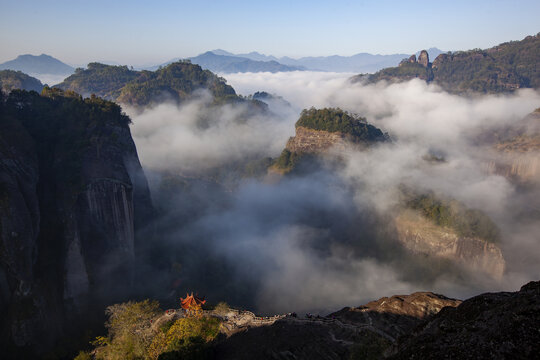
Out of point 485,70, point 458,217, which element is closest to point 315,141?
point 458,217

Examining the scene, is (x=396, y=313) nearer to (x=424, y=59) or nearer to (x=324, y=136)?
(x=324, y=136)

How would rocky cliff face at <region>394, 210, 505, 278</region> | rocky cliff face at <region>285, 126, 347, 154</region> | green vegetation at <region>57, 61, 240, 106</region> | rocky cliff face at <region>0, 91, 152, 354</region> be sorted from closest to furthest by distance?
rocky cliff face at <region>0, 91, 152, 354</region> → rocky cliff face at <region>394, 210, 505, 278</region> → rocky cliff face at <region>285, 126, 347, 154</region> → green vegetation at <region>57, 61, 240, 106</region>

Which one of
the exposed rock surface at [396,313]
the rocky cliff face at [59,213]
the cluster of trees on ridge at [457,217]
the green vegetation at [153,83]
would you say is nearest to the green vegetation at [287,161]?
the cluster of trees on ridge at [457,217]

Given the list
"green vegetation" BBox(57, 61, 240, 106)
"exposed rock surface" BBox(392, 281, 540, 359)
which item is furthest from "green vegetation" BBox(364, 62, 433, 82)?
"exposed rock surface" BBox(392, 281, 540, 359)

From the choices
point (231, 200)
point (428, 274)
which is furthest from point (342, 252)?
point (231, 200)

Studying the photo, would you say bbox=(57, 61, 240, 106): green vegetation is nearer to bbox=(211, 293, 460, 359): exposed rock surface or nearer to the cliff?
the cliff

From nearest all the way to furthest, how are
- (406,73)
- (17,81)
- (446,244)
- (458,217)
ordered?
(458,217)
(446,244)
(17,81)
(406,73)

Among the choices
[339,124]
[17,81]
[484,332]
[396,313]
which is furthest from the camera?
[17,81]

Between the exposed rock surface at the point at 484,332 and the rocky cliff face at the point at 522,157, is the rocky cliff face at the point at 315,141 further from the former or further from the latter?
the exposed rock surface at the point at 484,332
